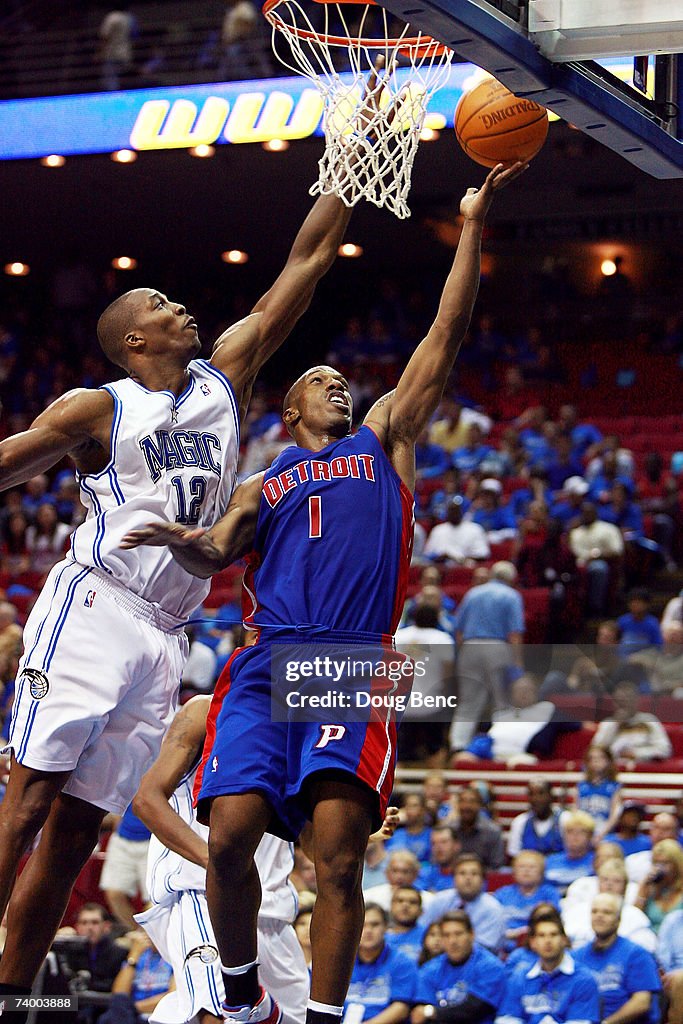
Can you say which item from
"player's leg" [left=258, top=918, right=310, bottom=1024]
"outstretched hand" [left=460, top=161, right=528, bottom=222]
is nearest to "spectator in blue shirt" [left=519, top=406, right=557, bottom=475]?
"player's leg" [left=258, top=918, right=310, bottom=1024]

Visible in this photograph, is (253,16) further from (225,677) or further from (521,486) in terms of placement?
(225,677)

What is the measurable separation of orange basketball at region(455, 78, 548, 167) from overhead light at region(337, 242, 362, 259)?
13.8m

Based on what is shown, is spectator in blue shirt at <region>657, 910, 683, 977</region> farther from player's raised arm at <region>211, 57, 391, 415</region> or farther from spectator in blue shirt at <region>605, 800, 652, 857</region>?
player's raised arm at <region>211, 57, 391, 415</region>

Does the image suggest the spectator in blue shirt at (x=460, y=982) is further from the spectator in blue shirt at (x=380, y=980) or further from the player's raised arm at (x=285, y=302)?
the player's raised arm at (x=285, y=302)

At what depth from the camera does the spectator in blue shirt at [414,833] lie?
8758 millimetres

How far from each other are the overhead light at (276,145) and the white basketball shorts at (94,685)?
10746 millimetres

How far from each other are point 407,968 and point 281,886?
8.20ft

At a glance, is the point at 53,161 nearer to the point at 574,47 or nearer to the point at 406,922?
the point at 406,922

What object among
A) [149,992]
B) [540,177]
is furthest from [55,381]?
[149,992]

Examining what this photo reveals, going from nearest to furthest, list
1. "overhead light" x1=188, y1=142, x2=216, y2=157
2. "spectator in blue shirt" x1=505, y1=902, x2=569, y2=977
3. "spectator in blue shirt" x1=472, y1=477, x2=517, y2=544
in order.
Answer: "spectator in blue shirt" x1=505, y1=902, x2=569, y2=977
"spectator in blue shirt" x1=472, y1=477, x2=517, y2=544
"overhead light" x1=188, y1=142, x2=216, y2=157

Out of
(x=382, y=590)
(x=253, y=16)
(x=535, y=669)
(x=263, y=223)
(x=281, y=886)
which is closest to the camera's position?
(x=382, y=590)

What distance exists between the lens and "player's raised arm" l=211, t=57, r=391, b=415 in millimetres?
5074

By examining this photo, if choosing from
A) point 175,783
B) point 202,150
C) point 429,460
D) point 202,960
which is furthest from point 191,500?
point 202,150

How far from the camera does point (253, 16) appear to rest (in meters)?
15.6
